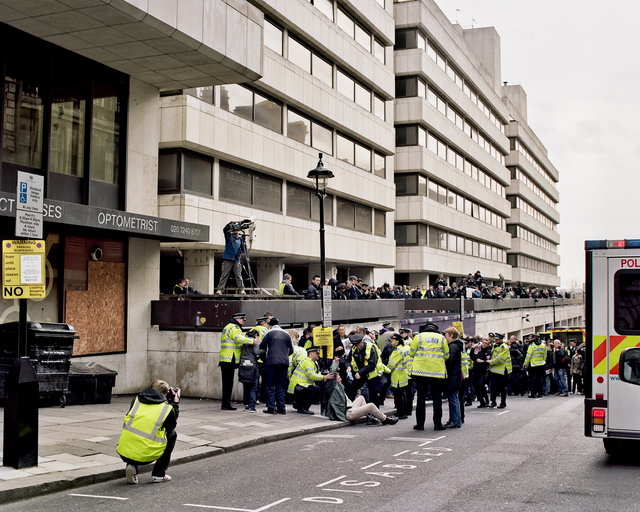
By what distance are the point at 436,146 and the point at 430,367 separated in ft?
133

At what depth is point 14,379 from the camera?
921 cm

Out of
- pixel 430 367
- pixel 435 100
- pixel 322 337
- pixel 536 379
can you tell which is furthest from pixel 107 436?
pixel 435 100

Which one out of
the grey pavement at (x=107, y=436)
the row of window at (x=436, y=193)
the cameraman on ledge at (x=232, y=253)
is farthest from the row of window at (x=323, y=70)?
the grey pavement at (x=107, y=436)

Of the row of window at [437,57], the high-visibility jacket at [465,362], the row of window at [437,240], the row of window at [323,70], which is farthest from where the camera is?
the row of window at [437,240]

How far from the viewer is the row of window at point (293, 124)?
87.8ft

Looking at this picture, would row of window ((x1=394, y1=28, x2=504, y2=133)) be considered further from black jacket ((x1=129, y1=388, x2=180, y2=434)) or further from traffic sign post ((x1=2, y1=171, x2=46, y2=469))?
black jacket ((x1=129, y1=388, x2=180, y2=434))

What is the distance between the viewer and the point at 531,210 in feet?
298

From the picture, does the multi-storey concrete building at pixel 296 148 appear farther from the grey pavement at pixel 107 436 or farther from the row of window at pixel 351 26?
the grey pavement at pixel 107 436

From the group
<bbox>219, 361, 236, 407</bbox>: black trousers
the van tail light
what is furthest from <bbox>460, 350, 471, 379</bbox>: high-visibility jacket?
the van tail light

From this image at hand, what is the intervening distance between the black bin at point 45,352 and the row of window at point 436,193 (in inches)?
1480

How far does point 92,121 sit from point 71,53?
158cm

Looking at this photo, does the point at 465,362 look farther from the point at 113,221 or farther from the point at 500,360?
the point at 113,221

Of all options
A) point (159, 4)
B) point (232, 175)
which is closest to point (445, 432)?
point (159, 4)

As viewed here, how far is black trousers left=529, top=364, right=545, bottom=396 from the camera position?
24.3m
